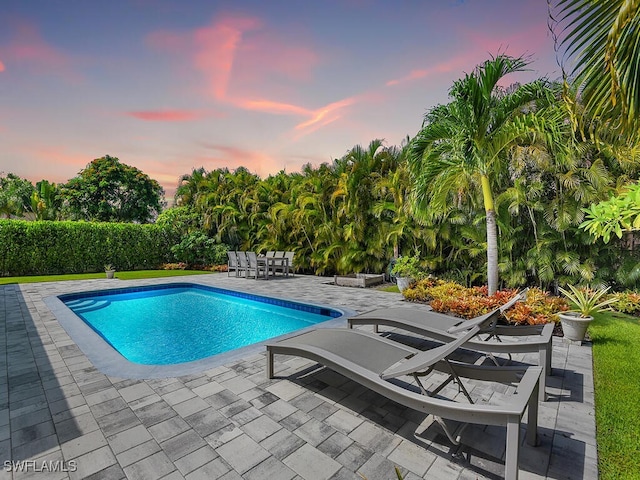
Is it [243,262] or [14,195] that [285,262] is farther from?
[14,195]

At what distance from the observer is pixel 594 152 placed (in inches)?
352

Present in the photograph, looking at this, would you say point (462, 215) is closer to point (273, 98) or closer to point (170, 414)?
point (273, 98)

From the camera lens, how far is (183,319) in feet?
28.0

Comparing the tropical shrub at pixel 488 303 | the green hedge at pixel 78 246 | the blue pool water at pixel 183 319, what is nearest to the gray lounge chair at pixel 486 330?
the tropical shrub at pixel 488 303

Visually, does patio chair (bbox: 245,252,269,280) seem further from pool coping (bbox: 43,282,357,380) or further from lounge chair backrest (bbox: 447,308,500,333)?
lounge chair backrest (bbox: 447,308,500,333)

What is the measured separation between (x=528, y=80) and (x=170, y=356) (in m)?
Answer: 9.61

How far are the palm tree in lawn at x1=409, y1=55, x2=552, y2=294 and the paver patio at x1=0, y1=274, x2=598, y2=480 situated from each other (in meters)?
4.49

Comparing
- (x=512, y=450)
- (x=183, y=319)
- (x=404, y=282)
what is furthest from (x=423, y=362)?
(x=183, y=319)

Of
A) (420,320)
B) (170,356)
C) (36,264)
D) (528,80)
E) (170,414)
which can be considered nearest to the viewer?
(170,414)

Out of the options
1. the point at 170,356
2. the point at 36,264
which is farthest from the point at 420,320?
the point at 36,264

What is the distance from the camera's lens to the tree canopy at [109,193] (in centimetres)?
2743

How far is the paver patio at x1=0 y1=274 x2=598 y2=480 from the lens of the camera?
2.32 metres

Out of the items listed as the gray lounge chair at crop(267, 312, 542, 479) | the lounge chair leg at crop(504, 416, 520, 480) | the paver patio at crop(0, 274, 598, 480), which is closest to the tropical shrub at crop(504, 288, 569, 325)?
the paver patio at crop(0, 274, 598, 480)

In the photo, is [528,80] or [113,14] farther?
[113,14]
